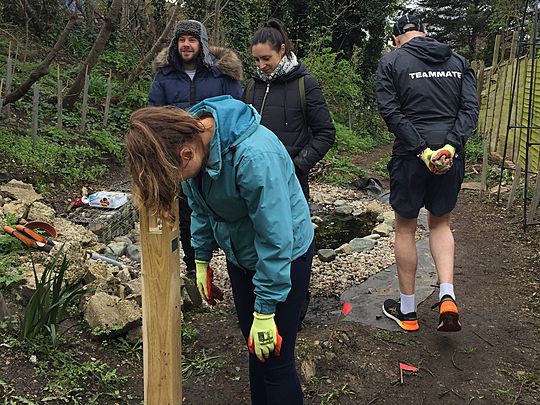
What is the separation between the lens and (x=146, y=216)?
1.84 m

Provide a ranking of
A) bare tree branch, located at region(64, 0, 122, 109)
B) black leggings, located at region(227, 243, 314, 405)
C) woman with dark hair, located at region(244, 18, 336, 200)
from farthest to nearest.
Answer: bare tree branch, located at region(64, 0, 122, 109) < woman with dark hair, located at region(244, 18, 336, 200) < black leggings, located at region(227, 243, 314, 405)

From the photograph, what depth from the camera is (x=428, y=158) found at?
3172mm

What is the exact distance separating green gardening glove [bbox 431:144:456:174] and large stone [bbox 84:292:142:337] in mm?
1912

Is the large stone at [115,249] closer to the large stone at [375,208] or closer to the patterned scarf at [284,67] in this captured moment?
the patterned scarf at [284,67]

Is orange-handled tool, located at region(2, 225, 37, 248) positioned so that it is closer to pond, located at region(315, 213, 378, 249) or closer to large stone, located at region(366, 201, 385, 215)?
pond, located at region(315, 213, 378, 249)

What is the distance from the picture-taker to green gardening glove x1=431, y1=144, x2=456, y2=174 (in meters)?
3.14

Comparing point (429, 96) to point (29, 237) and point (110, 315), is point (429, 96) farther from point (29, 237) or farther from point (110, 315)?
point (29, 237)

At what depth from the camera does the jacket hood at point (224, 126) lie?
1.80m

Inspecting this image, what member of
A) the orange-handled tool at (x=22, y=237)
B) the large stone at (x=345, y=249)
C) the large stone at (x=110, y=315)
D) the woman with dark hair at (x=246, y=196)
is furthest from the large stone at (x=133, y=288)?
the large stone at (x=345, y=249)

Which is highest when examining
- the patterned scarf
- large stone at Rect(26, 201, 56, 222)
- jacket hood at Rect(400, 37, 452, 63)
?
jacket hood at Rect(400, 37, 452, 63)

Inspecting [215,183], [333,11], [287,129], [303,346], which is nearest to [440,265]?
[303,346]

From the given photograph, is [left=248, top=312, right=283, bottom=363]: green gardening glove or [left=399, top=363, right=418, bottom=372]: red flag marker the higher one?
[left=248, top=312, right=283, bottom=363]: green gardening glove

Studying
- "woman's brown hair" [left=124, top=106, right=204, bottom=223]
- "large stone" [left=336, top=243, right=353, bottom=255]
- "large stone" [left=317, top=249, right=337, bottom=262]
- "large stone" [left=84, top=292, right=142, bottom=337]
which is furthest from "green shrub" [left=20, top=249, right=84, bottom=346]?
"large stone" [left=336, top=243, right=353, bottom=255]

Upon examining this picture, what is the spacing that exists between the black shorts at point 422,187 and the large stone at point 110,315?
170cm
